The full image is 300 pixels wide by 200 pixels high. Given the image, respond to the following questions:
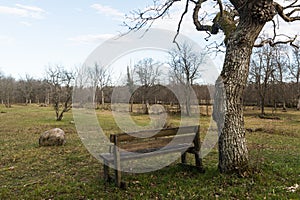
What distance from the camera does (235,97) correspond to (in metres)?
6.26

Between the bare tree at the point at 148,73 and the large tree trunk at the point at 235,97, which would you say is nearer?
the large tree trunk at the point at 235,97

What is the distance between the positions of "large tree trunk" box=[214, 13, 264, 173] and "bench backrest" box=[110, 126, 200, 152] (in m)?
0.83

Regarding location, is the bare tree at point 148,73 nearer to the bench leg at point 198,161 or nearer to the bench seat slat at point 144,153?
the bench seat slat at point 144,153

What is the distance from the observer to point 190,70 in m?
33.8

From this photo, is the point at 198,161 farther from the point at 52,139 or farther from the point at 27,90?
the point at 27,90

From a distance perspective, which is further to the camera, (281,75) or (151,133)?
(281,75)

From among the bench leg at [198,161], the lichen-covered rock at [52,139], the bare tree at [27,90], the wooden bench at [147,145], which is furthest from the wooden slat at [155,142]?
the bare tree at [27,90]

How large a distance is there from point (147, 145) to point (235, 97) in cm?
A: 225

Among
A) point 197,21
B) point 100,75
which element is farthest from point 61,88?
point 197,21

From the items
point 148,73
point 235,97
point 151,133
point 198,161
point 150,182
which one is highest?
point 148,73

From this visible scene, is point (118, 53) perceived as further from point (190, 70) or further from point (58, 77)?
point (190, 70)

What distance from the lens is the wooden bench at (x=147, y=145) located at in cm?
585

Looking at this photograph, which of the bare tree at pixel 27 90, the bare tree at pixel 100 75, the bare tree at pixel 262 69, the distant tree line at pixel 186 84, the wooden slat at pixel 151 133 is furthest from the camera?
the bare tree at pixel 27 90

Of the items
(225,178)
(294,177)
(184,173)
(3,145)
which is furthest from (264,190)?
(3,145)
